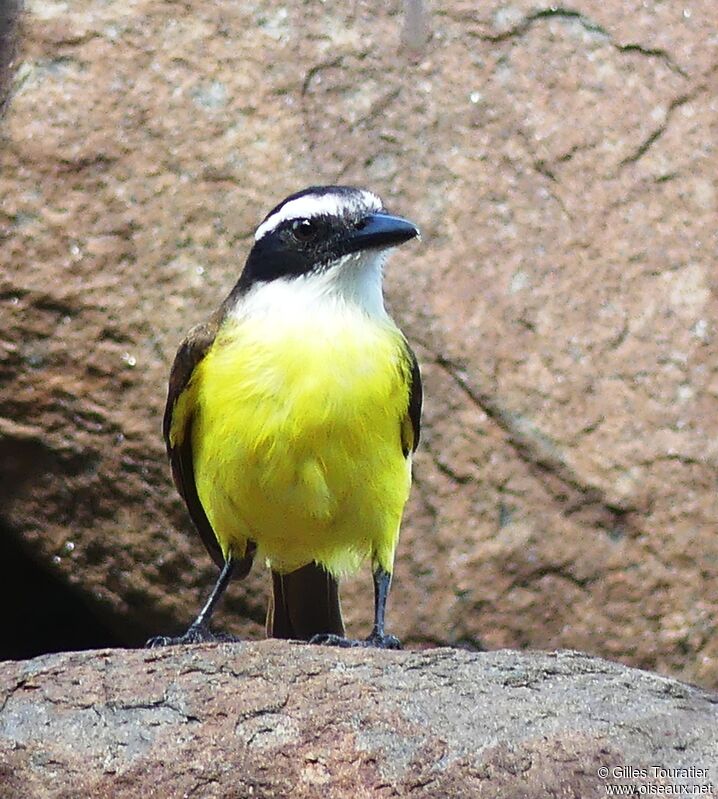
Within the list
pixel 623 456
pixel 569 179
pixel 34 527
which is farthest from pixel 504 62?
pixel 34 527

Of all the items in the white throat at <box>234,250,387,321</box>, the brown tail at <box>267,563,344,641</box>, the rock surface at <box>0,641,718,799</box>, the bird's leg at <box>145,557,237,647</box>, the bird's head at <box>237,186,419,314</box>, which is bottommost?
the brown tail at <box>267,563,344,641</box>

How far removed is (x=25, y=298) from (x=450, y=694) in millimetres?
3271

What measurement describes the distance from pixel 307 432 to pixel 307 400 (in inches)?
4.7

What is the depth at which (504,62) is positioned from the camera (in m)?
7.73

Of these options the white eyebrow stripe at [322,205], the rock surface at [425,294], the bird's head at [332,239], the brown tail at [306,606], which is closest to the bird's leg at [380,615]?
the brown tail at [306,606]

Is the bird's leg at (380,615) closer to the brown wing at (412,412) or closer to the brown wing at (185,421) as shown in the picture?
the brown wing at (412,412)

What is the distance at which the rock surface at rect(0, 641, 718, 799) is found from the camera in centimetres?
444

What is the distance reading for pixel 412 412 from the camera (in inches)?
246

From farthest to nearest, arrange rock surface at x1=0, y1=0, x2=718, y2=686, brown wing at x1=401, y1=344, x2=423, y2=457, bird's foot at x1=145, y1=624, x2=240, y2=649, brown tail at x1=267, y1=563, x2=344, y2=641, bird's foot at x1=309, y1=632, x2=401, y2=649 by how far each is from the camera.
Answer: rock surface at x1=0, y1=0, x2=718, y2=686
brown tail at x1=267, y1=563, x2=344, y2=641
brown wing at x1=401, y1=344, x2=423, y2=457
bird's foot at x1=145, y1=624, x2=240, y2=649
bird's foot at x1=309, y1=632, x2=401, y2=649

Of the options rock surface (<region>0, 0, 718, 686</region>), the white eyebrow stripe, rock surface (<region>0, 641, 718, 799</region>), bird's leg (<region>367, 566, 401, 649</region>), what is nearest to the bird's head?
the white eyebrow stripe

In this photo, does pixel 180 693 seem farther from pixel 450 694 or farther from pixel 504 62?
pixel 504 62

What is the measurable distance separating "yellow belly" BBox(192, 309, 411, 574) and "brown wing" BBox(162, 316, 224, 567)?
8 centimetres

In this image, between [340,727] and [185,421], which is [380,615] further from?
[340,727]

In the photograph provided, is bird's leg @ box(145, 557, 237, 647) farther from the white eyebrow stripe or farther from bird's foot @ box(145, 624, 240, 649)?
the white eyebrow stripe
